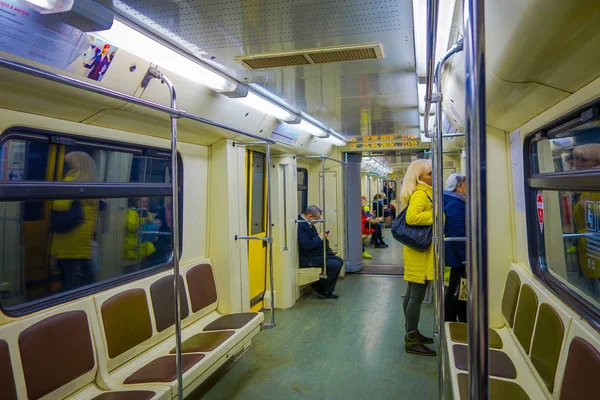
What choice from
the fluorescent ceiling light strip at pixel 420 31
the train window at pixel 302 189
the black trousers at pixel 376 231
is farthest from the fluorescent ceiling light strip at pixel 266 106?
the black trousers at pixel 376 231

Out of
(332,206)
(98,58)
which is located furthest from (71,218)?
(332,206)

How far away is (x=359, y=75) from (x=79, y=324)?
263cm

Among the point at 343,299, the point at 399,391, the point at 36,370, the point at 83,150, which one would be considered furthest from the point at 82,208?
the point at 343,299

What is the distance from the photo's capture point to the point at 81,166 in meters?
2.67

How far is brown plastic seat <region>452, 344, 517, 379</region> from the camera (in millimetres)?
2496

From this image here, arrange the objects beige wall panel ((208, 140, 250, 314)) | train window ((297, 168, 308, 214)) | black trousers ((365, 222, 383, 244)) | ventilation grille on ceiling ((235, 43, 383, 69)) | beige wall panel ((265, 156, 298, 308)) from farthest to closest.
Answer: black trousers ((365, 222, 383, 244))
train window ((297, 168, 308, 214))
beige wall panel ((265, 156, 298, 308))
beige wall panel ((208, 140, 250, 314))
ventilation grille on ceiling ((235, 43, 383, 69))

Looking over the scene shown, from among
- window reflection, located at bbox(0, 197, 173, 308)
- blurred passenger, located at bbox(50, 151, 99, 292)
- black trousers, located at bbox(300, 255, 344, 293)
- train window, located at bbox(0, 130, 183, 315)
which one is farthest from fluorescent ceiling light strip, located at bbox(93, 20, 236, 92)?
black trousers, located at bbox(300, 255, 344, 293)

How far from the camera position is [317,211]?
588 cm

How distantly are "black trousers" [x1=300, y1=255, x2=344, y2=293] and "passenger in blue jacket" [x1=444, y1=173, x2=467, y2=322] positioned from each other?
214 cm

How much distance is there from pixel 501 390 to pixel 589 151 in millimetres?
1418

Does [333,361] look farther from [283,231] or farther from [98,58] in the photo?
[98,58]

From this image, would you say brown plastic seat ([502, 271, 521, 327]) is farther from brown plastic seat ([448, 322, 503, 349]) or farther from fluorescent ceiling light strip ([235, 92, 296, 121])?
fluorescent ceiling light strip ([235, 92, 296, 121])

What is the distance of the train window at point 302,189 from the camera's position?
7.05 m

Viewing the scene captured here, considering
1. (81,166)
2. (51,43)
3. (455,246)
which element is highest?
(51,43)
